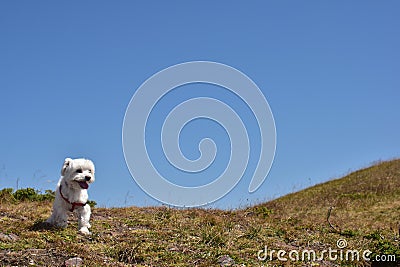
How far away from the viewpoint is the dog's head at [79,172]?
32.0 feet

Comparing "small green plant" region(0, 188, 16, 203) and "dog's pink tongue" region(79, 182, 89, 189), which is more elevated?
"small green plant" region(0, 188, 16, 203)

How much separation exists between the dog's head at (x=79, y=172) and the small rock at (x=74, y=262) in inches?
64.9

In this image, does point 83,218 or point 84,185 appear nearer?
point 84,185

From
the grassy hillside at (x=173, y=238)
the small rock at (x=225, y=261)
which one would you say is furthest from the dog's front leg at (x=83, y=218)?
the small rock at (x=225, y=261)

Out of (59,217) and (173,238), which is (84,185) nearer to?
(59,217)

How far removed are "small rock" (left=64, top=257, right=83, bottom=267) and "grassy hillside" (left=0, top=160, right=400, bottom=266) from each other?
1.7 inches

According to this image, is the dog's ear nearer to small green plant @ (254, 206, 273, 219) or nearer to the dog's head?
the dog's head

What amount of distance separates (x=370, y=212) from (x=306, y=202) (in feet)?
15.5

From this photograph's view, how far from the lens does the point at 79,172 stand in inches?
388

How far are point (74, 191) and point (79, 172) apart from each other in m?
0.47

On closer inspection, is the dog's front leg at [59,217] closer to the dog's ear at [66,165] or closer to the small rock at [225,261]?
the dog's ear at [66,165]

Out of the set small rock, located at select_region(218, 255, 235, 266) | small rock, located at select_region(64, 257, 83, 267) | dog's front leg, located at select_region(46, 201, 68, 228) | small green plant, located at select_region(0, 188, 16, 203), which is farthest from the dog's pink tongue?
small green plant, located at select_region(0, 188, 16, 203)

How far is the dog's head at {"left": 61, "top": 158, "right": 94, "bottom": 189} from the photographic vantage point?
32.0ft

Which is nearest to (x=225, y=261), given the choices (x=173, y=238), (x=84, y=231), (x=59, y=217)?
(x=173, y=238)
